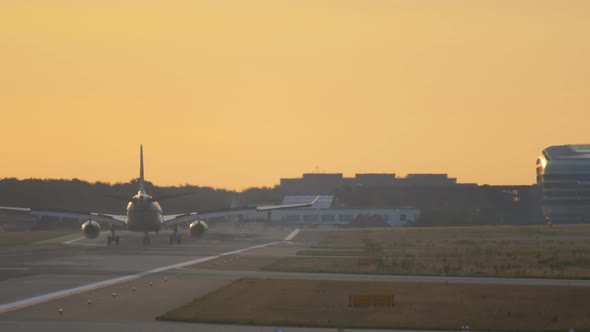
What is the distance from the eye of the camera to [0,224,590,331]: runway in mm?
38781

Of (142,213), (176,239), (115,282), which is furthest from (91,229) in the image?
(115,282)

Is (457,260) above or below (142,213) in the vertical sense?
below

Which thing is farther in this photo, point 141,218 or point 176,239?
point 176,239

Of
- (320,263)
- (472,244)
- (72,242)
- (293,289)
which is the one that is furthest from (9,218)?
(293,289)

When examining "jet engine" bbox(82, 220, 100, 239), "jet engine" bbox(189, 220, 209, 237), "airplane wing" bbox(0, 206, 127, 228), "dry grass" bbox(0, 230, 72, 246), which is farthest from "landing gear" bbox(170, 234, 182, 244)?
"dry grass" bbox(0, 230, 72, 246)

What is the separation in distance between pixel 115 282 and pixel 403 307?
1722 centimetres

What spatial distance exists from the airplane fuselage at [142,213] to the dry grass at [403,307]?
157ft

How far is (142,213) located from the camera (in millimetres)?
102688

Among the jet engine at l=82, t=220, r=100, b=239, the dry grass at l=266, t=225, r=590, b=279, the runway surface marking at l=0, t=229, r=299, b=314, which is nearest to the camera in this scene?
the runway surface marking at l=0, t=229, r=299, b=314

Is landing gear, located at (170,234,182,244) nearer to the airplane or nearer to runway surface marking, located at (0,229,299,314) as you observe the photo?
the airplane

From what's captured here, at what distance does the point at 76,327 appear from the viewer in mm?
36969

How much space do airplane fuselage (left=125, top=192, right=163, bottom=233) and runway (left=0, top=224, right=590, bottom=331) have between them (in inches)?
177

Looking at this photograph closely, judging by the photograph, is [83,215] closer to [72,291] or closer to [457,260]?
[457,260]

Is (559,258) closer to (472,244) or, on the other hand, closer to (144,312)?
(472,244)
